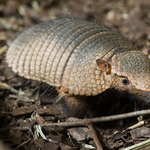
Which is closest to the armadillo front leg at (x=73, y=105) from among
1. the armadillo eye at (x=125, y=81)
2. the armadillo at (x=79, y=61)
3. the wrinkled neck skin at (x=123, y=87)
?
the armadillo at (x=79, y=61)

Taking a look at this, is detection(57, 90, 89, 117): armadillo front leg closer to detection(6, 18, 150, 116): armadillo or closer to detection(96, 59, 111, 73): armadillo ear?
detection(6, 18, 150, 116): armadillo

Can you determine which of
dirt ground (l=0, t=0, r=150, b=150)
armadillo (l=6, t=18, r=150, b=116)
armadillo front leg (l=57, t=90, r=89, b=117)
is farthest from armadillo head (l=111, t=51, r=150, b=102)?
armadillo front leg (l=57, t=90, r=89, b=117)

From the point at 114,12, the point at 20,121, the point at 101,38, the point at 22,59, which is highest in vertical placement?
the point at 114,12

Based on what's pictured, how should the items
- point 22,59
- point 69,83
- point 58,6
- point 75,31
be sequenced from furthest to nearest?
point 58,6
point 22,59
point 75,31
point 69,83

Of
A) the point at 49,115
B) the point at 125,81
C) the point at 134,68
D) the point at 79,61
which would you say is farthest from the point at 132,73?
the point at 49,115

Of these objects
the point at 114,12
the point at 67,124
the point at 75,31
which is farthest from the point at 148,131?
the point at 114,12

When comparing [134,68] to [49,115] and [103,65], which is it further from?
[49,115]

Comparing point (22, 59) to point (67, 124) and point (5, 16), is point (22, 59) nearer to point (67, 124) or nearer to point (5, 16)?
point (67, 124)
